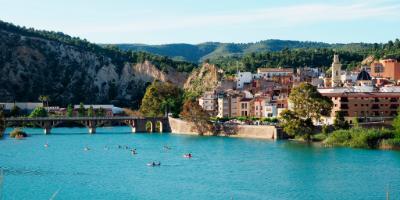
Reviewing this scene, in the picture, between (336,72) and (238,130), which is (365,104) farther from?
(336,72)

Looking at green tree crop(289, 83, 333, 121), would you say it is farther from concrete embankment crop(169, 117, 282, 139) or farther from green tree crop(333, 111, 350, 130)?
concrete embankment crop(169, 117, 282, 139)

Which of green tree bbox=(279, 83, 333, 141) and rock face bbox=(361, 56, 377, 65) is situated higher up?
rock face bbox=(361, 56, 377, 65)

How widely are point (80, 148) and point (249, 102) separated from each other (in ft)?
136

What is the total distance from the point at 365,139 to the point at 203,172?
24.1 m

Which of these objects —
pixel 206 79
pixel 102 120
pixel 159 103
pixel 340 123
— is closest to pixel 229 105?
pixel 159 103

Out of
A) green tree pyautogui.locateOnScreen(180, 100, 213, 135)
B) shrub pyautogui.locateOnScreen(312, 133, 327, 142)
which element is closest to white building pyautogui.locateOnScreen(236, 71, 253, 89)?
green tree pyautogui.locateOnScreen(180, 100, 213, 135)

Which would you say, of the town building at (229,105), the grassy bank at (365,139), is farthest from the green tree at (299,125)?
the town building at (229,105)

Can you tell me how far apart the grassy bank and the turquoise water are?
2391mm

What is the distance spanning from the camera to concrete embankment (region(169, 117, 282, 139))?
342ft

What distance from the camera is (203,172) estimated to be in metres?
69.4

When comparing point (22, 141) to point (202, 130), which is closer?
point (22, 141)

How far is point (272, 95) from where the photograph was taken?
130 m

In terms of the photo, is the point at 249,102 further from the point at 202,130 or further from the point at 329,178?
the point at 329,178

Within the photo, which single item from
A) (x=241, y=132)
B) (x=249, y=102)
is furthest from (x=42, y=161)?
A: (x=249, y=102)
